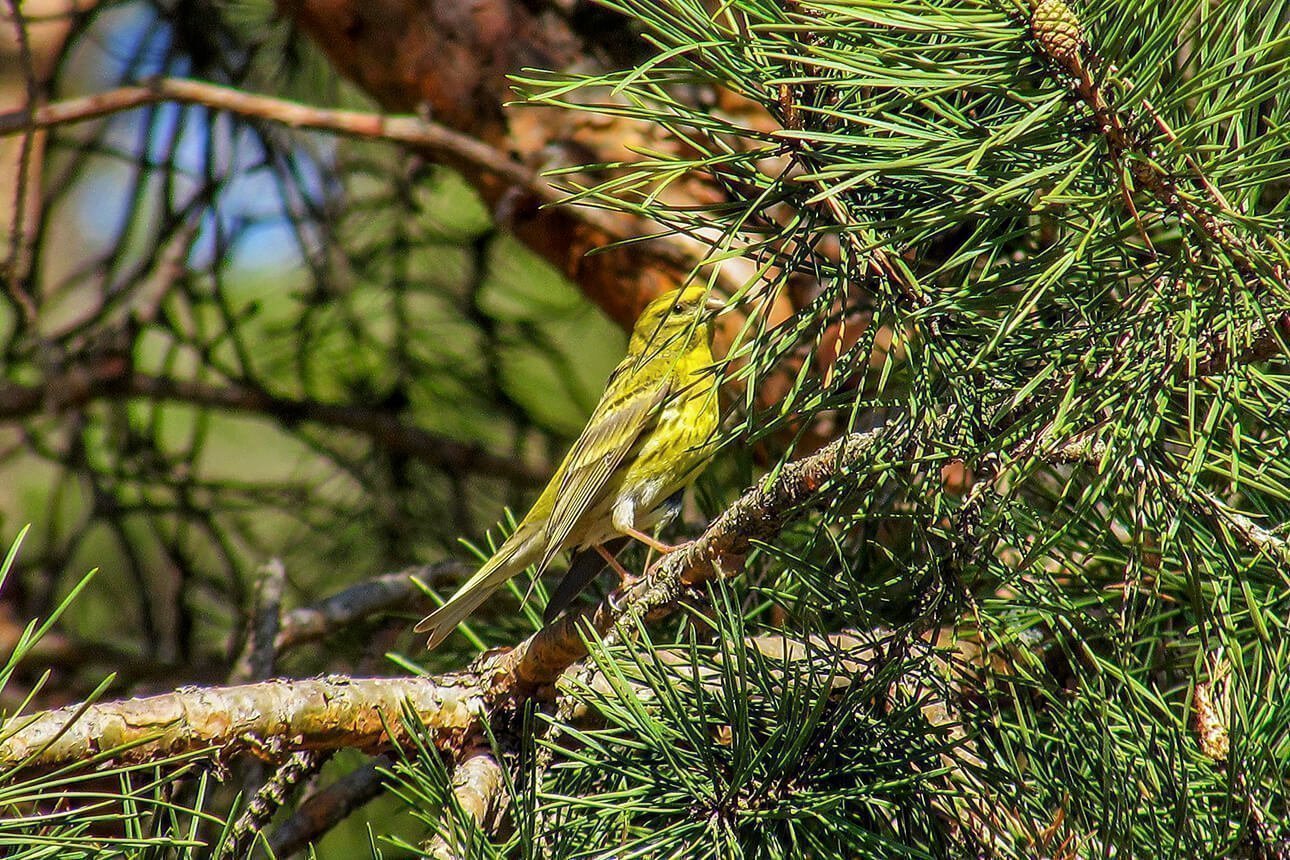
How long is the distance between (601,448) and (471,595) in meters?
0.76

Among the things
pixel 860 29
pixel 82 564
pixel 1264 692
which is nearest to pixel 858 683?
pixel 1264 692

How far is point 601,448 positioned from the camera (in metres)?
3.30

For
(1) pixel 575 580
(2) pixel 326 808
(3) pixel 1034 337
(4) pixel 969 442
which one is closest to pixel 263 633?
(2) pixel 326 808

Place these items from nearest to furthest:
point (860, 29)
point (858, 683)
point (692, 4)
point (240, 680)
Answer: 1. point (860, 29)
2. point (692, 4)
3. point (858, 683)
4. point (240, 680)

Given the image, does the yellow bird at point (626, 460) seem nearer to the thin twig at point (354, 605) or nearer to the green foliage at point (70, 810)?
the thin twig at point (354, 605)

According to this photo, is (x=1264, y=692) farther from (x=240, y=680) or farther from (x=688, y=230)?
(x=240, y=680)

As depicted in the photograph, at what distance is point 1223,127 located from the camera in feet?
5.38

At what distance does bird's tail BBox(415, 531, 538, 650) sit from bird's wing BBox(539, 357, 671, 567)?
1.13 ft

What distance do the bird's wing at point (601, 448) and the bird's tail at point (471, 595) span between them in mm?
344

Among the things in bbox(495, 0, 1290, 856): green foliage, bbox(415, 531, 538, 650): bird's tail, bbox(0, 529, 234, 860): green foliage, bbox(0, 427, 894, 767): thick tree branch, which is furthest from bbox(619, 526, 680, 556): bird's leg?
bbox(0, 529, 234, 860): green foliage

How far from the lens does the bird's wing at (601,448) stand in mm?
3131

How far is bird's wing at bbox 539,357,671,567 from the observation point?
3131 mm

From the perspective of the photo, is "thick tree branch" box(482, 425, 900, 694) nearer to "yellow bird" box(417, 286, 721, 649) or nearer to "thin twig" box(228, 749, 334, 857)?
"thin twig" box(228, 749, 334, 857)

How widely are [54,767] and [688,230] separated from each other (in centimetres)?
113
